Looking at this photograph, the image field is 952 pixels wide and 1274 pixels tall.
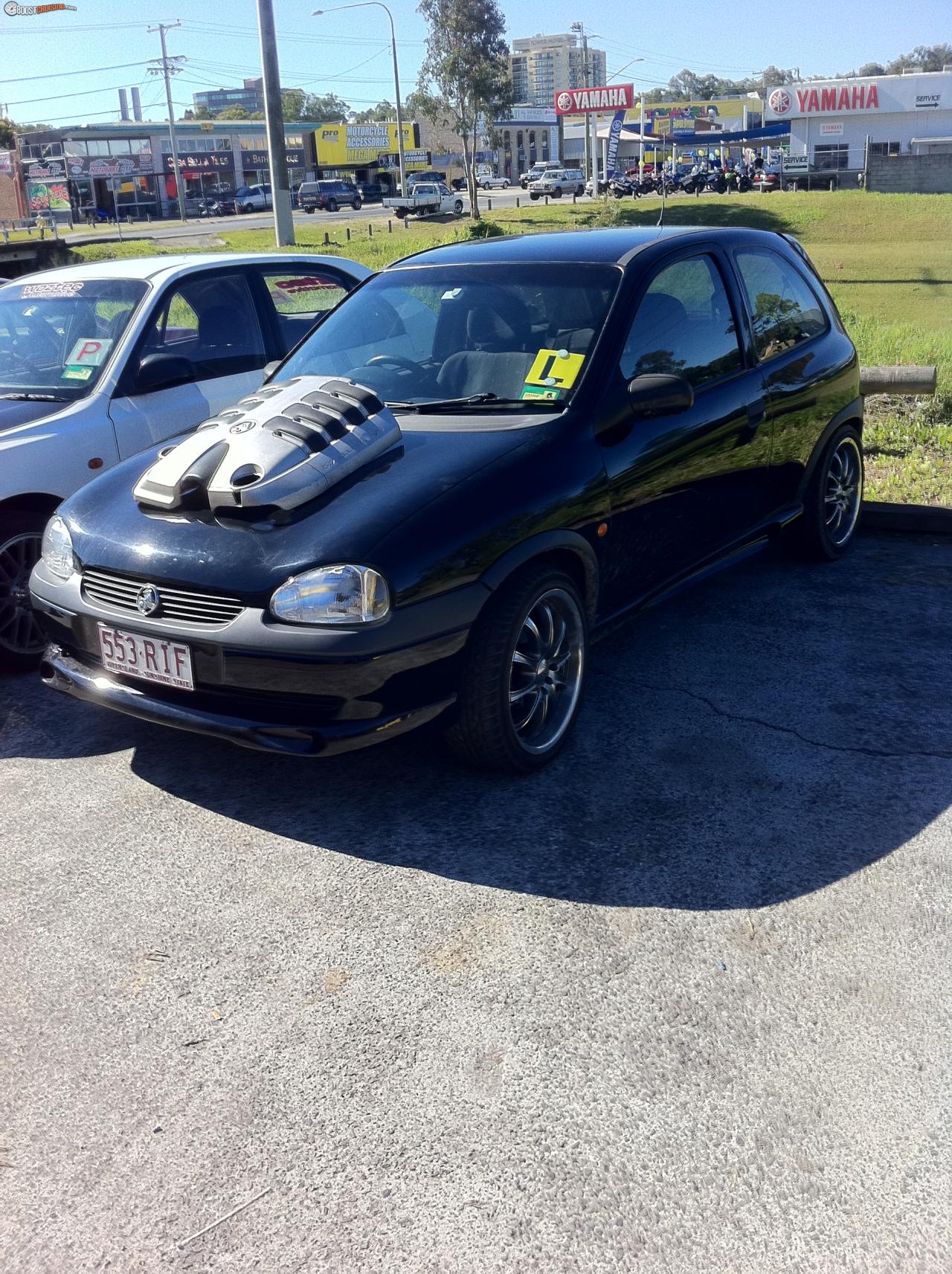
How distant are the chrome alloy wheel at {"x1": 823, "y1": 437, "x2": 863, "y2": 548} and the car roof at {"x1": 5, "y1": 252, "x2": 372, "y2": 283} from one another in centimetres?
311

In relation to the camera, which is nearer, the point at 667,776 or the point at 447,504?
the point at 447,504

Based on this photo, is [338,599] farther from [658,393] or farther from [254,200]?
[254,200]

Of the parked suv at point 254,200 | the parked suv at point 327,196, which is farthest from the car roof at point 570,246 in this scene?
the parked suv at point 254,200

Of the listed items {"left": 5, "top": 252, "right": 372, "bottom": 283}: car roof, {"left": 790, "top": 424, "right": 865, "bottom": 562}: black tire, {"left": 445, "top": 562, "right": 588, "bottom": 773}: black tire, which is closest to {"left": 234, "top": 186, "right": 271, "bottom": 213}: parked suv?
{"left": 5, "top": 252, "right": 372, "bottom": 283}: car roof

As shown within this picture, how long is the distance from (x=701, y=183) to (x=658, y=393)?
6287cm

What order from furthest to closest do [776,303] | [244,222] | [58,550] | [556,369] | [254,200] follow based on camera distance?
1. [254,200]
2. [244,222]
3. [776,303]
4. [556,369]
5. [58,550]

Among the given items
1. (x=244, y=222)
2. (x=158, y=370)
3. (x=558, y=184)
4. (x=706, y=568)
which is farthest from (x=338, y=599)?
(x=558, y=184)

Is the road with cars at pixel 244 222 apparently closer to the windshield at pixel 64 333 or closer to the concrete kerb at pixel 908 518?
the windshield at pixel 64 333

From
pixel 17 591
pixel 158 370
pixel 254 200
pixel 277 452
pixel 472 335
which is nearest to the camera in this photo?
pixel 277 452

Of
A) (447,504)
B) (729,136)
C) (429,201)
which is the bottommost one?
(447,504)

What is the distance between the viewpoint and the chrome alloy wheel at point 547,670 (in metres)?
3.77

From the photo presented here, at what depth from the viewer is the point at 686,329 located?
4633mm

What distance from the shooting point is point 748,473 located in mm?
4965

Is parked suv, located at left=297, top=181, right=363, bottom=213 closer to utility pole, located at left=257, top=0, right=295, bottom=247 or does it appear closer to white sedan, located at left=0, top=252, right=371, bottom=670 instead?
utility pole, located at left=257, top=0, right=295, bottom=247
